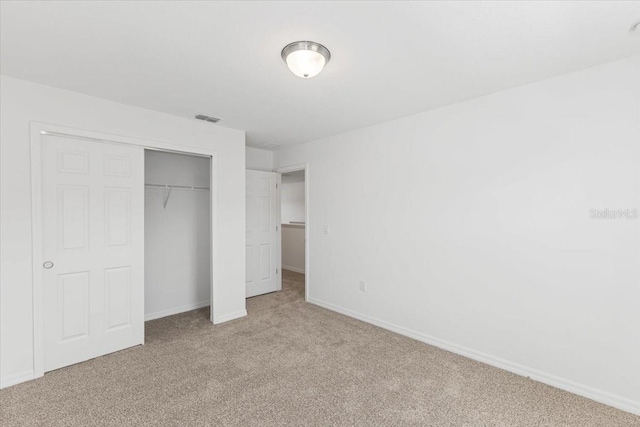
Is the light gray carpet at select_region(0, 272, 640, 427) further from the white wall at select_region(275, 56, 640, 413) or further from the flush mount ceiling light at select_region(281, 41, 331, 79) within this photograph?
the flush mount ceiling light at select_region(281, 41, 331, 79)

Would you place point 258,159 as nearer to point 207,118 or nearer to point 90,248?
point 207,118

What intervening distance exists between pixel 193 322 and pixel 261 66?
3.08 meters

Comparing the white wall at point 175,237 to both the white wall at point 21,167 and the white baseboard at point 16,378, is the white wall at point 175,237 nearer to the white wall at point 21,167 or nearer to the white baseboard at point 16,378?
the white wall at point 21,167

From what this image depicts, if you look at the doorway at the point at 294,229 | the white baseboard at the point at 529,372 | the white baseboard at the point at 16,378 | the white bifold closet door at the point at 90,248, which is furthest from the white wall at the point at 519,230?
the white baseboard at the point at 16,378

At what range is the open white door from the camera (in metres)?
4.79

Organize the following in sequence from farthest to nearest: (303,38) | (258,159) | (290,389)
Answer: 1. (258,159)
2. (290,389)
3. (303,38)

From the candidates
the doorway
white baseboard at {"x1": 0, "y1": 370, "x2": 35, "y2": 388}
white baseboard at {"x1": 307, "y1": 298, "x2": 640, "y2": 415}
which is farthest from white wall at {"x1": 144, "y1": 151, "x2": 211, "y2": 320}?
white baseboard at {"x1": 307, "y1": 298, "x2": 640, "y2": 415}

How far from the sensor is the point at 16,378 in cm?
242

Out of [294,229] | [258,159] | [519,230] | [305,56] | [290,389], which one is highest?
[305,56]

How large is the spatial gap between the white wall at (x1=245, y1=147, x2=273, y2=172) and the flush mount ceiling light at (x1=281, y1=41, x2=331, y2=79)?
120 inches

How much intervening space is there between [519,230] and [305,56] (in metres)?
2.23

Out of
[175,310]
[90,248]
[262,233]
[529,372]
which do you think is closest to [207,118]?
[90,248]

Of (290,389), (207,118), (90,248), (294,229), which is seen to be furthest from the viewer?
(294,229)

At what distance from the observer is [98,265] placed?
288 centimetres
